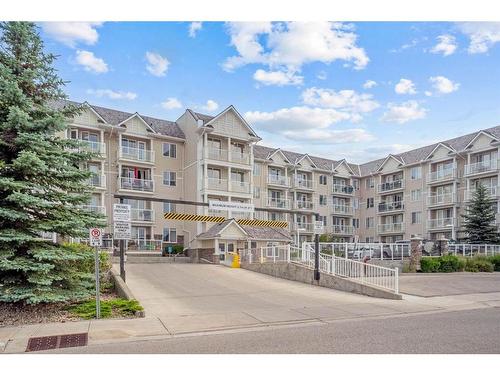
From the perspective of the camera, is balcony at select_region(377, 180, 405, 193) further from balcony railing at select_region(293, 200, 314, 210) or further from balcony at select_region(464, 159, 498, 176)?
balcony railing at select_region(293, 200, 314, 210)

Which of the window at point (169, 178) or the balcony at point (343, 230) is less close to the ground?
the window at point (169, 178)

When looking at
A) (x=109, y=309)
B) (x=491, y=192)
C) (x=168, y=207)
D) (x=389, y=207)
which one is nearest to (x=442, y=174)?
(x=491, y=192)

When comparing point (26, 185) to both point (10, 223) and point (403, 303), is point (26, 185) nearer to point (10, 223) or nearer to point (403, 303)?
point (10, 223)

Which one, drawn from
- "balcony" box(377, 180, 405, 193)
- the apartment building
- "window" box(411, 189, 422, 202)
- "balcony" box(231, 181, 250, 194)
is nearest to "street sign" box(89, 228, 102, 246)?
the apartment building

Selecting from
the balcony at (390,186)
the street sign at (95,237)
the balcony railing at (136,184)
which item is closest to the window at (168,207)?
the balcony railing at (136,184)

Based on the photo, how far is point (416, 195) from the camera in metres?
49.7

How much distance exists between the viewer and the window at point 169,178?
131 feet

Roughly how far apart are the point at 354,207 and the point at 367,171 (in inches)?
Result: 195

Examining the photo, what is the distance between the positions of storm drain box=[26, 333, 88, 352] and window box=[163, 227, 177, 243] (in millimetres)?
29803

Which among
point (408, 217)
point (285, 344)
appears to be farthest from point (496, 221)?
point (285, 344)

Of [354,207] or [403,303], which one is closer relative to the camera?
[403,303]

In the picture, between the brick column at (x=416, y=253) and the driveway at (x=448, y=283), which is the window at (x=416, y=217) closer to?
the driveway at (x=448, y=283)

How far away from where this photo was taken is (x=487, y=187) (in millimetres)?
42188

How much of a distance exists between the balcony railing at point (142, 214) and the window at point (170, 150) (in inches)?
229
